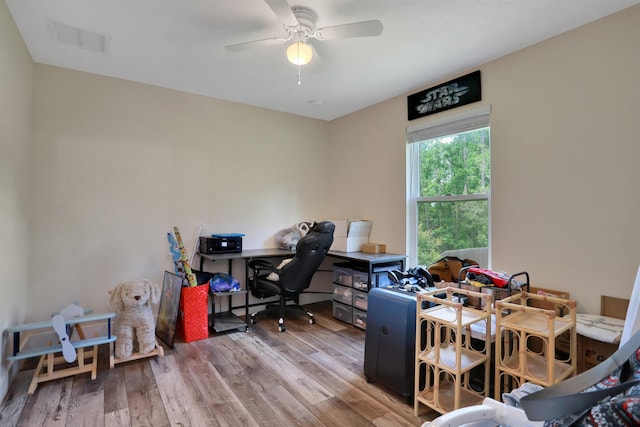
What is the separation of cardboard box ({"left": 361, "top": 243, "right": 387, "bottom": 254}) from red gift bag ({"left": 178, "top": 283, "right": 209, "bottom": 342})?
1.83 metres

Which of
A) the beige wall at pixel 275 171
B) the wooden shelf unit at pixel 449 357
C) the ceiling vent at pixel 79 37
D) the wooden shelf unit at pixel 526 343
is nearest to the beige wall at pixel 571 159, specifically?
the beige wall at pixel 275 171

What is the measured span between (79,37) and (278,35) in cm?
156

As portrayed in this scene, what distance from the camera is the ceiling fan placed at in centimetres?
188

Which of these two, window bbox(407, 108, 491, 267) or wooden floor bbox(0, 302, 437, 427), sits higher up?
window bbox(407, 108, 491, 267)

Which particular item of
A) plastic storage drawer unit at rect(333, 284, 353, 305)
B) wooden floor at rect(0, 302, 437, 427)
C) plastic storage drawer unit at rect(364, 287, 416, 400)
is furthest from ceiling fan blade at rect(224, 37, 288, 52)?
plastic storage drawer unit at rect(333, 284, 353, 305)

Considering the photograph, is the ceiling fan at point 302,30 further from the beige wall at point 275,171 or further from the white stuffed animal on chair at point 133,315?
the white stuffed animal on chair at point 133,315

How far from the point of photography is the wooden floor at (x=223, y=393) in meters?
1.88

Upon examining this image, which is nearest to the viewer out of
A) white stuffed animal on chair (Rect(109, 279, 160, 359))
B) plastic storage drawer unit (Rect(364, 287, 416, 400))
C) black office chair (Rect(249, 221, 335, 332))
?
plastic storage drawer unit (Rect(364, 287, 416, 400))

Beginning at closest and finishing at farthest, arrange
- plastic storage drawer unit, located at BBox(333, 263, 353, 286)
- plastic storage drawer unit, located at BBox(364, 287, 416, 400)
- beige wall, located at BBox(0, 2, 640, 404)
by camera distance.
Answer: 1. plastic storage drawer unit, located at BBox(364, 287, 416, 400)
2. beige wall, located at BBox(0, 2, 640, 404)
3. plastic storage drawer unit, located at BBox(333, 263, 353, 286)

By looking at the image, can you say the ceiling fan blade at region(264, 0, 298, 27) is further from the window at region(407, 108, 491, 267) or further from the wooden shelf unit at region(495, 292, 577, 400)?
the wooden shelf unit at region(495, 292, 577, 400)

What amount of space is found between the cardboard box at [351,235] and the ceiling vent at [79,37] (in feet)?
9.23

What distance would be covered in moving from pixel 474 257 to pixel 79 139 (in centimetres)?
390

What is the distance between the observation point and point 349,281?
348 cm

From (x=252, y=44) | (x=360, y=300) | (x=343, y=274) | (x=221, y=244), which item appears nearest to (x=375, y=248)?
(x=343, y=274)
